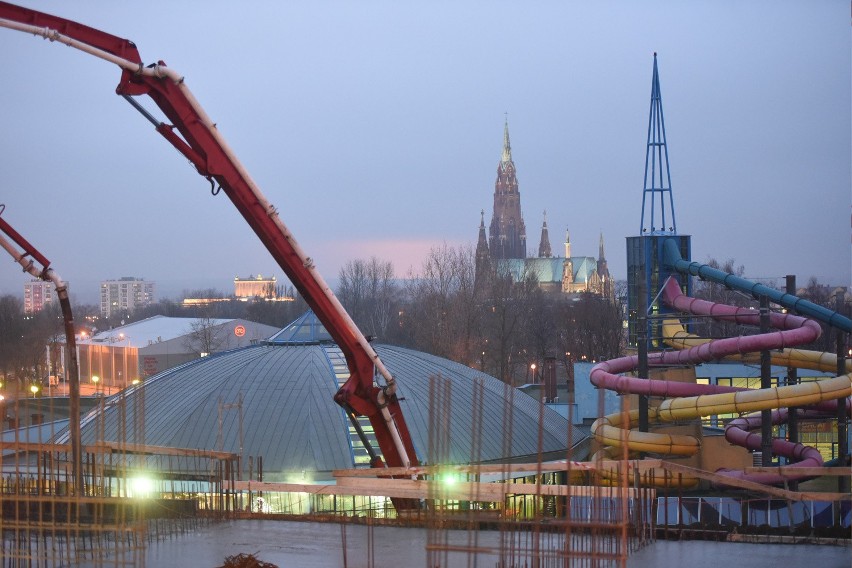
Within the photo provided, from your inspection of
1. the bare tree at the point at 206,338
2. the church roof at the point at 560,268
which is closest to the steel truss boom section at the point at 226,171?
the bare tree at the point at 206,338

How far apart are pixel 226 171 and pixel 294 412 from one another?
1254 cm

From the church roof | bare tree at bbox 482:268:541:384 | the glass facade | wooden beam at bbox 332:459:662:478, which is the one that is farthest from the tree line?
the church roof

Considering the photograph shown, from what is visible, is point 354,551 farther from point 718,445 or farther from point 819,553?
point 718,445

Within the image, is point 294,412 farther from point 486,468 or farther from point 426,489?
point 426,489

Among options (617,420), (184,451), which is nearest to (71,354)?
(184,451)

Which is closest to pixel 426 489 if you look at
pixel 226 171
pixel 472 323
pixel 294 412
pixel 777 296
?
pixel 226 171

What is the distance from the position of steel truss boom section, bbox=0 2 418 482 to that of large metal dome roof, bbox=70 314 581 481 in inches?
276

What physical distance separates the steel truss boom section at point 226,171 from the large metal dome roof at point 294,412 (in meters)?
7.02

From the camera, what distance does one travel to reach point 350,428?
83.7ft

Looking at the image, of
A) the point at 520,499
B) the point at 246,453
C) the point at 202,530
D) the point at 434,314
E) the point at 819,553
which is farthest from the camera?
the point at 434,314

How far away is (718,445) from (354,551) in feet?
54.2

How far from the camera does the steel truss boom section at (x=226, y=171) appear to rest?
1308 centimetres

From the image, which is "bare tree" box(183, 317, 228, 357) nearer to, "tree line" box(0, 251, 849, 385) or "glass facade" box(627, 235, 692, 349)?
"tree line" box(0, 251, 849, 385)

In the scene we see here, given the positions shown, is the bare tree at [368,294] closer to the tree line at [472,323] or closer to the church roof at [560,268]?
the tree line at [472,323]
